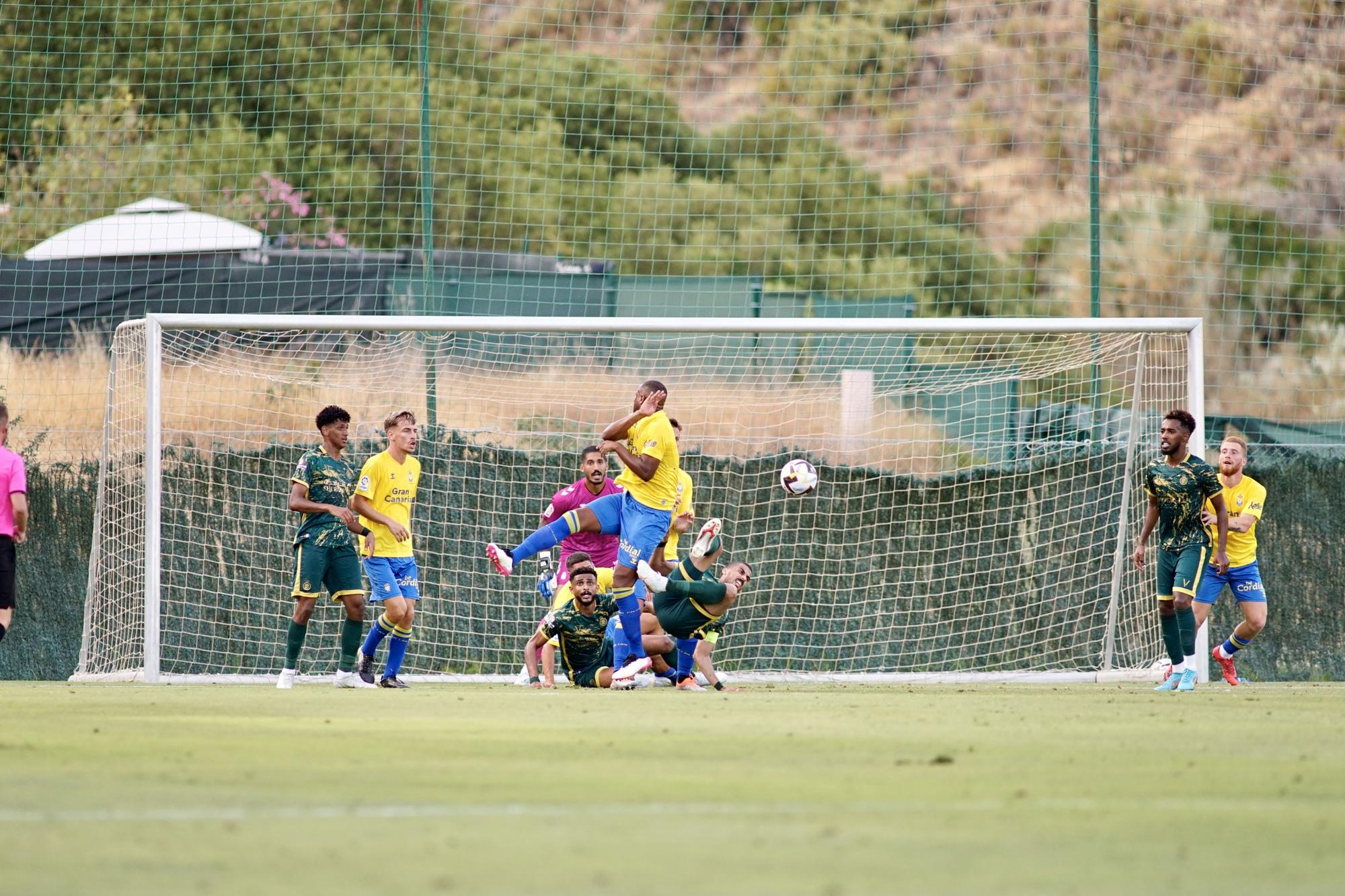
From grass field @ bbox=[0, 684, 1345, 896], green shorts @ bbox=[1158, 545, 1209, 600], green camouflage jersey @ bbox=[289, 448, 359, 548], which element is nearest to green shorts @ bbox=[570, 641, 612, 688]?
green camouflage jersey @ bbox=[289, 448, 359, 548]

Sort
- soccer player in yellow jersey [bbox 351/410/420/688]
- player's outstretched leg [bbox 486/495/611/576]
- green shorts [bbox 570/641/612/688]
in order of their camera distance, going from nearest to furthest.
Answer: soccer player in yellow jersey [bbox 351/410/420/688]
green shorts [bbox 570/641/612/688]
player's outstretched leg [bbox 486/495/611/576]

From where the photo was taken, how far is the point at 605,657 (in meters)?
12.0

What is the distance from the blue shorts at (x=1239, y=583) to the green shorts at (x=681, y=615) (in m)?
4.06

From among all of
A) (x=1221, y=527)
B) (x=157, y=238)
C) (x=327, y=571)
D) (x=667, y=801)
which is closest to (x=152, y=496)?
(x=327, y=571)

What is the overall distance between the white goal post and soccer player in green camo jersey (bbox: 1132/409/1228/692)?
104 inches

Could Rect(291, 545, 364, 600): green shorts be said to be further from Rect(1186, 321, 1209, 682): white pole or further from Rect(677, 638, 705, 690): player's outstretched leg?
Rect(1186, 321, 1209, 682): white pole

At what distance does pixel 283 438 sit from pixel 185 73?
17.2 meters

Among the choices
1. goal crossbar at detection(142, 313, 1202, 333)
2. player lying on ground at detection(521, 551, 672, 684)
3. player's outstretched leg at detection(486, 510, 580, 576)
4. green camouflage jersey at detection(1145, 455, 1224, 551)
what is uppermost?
goal crossbar at detection(142, 313, 1202, 333)

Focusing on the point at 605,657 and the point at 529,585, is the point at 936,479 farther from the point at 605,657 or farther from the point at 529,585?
the point at 605,657

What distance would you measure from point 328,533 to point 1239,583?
6.78 metres

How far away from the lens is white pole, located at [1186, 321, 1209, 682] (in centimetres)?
1332

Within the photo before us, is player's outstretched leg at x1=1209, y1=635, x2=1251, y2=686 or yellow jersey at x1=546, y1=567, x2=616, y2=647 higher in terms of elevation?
yellow jersey at x1=546, y1=567, x2=616, y2=647

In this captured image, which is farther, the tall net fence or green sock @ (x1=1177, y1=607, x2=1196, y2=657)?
the tall net fence

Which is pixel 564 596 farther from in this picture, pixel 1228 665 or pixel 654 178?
pixel 654 178
